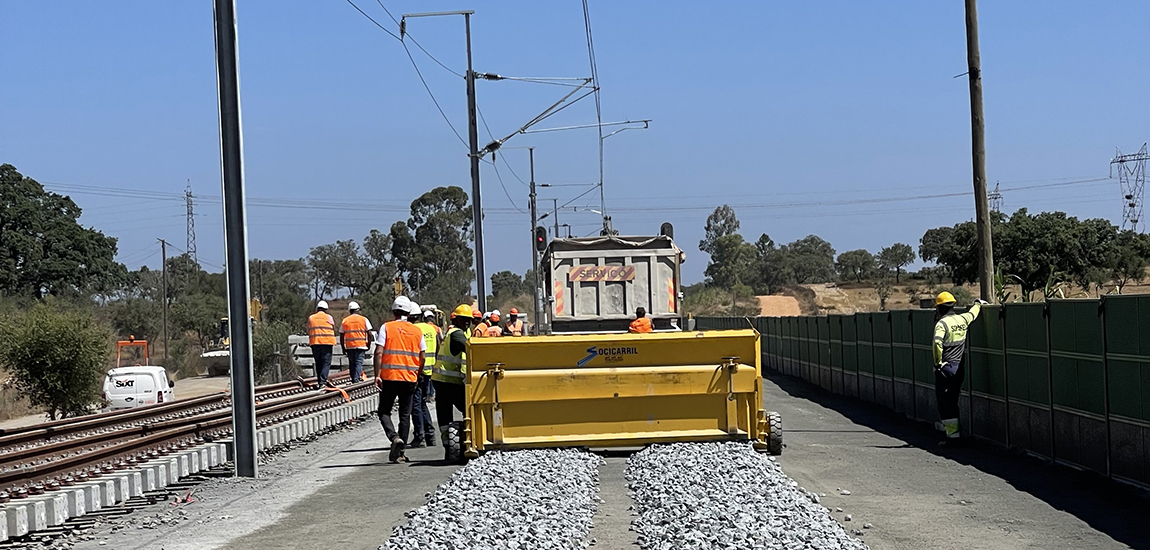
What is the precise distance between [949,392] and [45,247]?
221 feet

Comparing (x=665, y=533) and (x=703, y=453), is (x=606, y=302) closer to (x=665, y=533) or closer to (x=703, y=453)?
(x=703, y=453)

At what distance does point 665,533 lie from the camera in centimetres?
890

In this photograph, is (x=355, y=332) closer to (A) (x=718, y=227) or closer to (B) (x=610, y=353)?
(B) (x=610, y=353)

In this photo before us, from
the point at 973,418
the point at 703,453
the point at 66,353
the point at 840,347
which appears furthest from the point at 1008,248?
the point at 703,453

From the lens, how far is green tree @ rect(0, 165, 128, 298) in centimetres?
7038

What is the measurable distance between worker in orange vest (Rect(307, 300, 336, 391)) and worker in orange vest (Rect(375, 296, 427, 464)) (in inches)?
357

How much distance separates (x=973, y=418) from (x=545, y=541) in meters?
9.23

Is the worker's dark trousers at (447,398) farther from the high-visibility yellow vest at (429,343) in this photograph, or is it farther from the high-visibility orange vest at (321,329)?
the high-visibility orange vest at (321,329)

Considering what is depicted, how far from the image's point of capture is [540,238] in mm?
30188

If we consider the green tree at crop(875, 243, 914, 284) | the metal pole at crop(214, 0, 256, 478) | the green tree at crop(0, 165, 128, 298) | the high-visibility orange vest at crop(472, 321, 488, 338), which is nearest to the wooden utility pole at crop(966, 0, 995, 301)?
the high-visibility orange vest at crop(472, 321, 488, 338)

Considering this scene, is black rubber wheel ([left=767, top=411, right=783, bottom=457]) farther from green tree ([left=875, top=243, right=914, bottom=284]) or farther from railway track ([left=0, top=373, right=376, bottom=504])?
green tree ([left=875, top=243, right=914, bottom=284])

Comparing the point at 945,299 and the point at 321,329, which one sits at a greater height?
the point at 945,299

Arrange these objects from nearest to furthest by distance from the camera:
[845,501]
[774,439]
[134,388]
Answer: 1. [845,501]
2. [774,439]
3. [134,388]

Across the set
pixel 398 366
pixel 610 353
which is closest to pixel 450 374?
pixel 398 366
